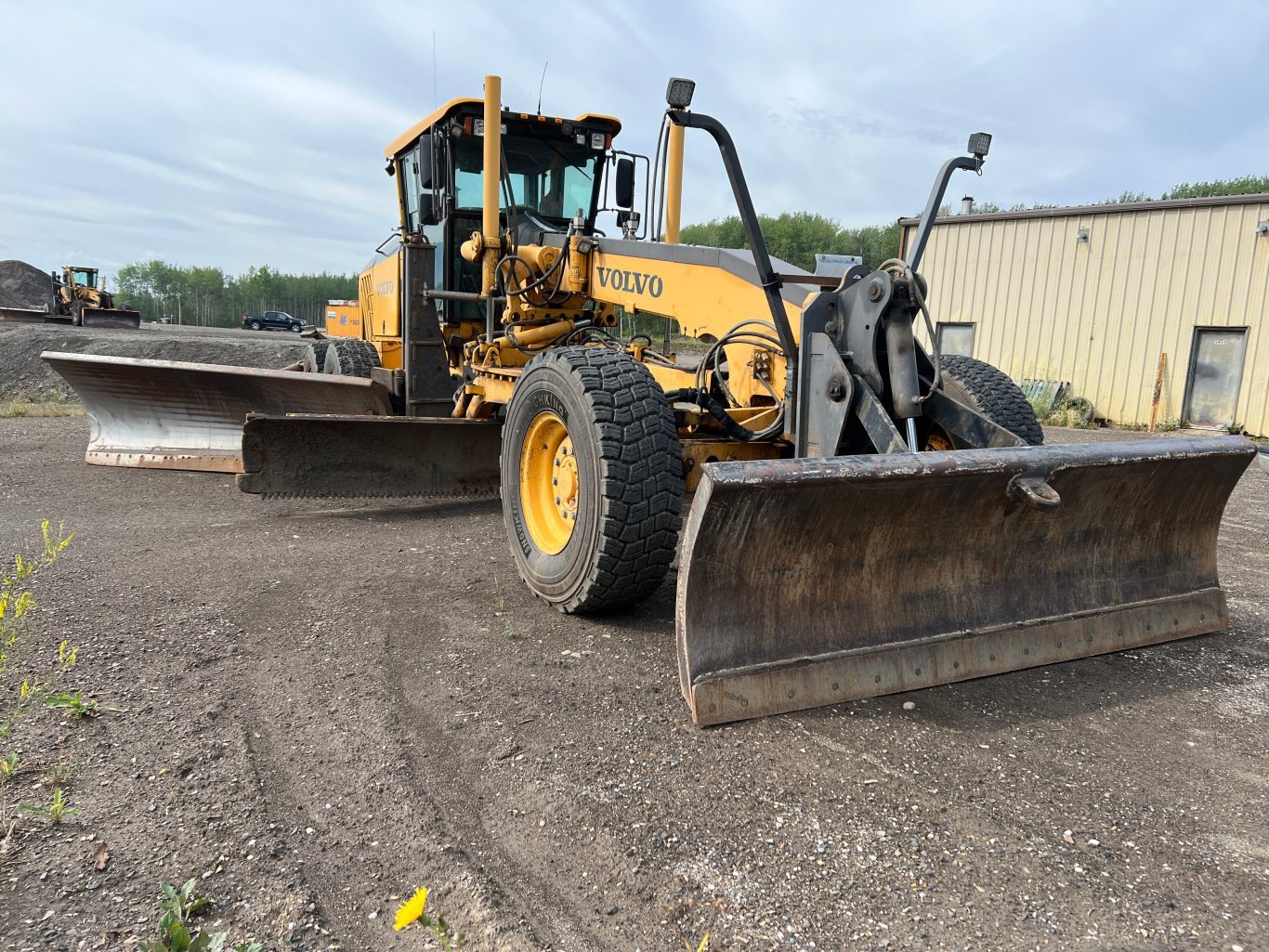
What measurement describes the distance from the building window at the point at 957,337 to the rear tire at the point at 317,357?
12.0 metres

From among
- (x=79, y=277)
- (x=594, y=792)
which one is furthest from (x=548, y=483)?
(x=79, y=277)

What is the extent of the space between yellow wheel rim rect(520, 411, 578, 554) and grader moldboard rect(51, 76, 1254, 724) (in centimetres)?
1

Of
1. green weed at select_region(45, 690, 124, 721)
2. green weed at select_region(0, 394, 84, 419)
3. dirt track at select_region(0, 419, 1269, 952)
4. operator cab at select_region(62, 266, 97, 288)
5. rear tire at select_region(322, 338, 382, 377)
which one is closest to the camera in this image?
dirt track at select_region(0, 419, 1269, 952)

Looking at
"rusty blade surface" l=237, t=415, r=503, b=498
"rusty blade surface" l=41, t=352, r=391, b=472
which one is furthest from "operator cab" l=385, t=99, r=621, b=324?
"rusty blade surface" l=237, t=415, r=503, b=498

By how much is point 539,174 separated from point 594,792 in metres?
5.41

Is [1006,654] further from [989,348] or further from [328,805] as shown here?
[989,348]

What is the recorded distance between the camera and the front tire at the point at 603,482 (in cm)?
373

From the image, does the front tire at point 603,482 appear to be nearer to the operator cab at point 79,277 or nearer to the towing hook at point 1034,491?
the towing hook at point 1034,491

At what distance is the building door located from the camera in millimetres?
13688

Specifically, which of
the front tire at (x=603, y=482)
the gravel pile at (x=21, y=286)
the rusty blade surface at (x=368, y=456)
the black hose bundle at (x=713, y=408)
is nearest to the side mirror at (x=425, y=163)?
the rusty blade surface at (x=368, y=456)

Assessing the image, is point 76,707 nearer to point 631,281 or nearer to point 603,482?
point 603,482

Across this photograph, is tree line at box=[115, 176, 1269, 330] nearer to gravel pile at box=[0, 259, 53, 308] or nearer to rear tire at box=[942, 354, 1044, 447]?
gravel pile at box=[0, 259, 53, 308]

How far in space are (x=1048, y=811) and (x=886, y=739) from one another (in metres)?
0.55

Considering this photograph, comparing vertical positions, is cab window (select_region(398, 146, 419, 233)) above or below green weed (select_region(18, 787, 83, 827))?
above
